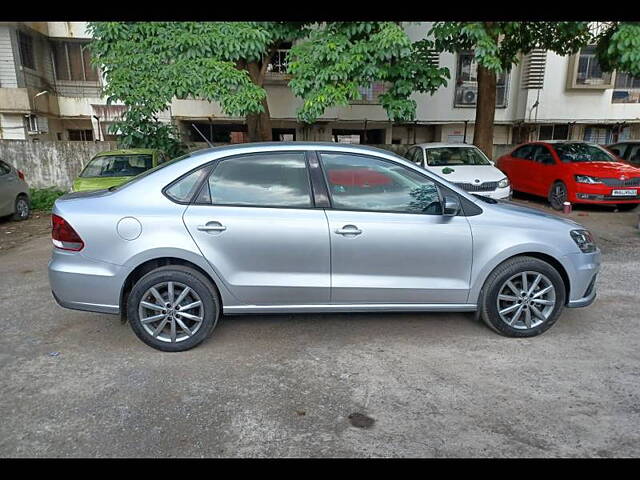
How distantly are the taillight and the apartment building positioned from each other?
11769mm

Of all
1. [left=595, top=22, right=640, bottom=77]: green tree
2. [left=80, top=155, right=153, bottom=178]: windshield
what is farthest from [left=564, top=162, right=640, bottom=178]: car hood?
[left=80, top=155, right=153, bottom=178]: windshield

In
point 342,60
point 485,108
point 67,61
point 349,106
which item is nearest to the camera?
point 342,60

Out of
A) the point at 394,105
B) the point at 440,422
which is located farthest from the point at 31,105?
the point at 440,422

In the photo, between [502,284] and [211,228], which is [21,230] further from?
[502,284]

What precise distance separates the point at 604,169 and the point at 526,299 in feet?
23.1

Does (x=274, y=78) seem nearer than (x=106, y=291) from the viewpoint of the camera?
No

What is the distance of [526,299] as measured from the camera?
12.1ft

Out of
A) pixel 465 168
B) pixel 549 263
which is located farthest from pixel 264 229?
pixel 465 168

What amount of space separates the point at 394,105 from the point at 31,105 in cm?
1265

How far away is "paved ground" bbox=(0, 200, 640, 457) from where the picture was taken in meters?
2.50

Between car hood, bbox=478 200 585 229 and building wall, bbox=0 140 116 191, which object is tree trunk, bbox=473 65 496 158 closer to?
car hood, bbox=478 200 585 229

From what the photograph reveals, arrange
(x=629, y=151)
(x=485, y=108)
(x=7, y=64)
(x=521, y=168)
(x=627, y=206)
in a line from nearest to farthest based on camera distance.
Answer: (x=627, y=206) → (x=521, y=168) → (x=485, y=108) → (x=629, y=151) → (x=7, y=64)

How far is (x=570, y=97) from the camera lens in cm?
1608

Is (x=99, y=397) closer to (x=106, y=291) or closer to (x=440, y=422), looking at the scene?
(x=106, y=291)
